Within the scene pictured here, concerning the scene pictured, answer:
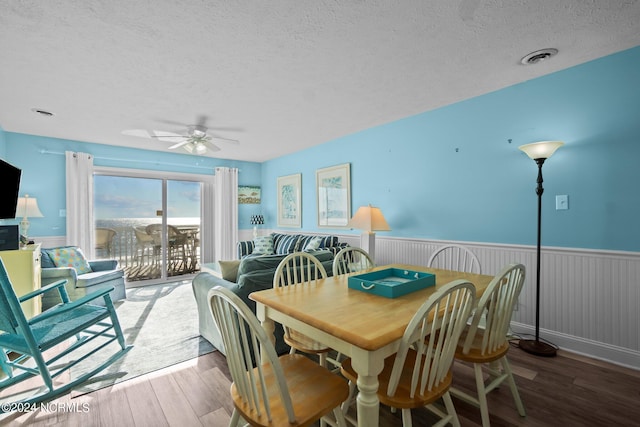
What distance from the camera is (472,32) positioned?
1893mm

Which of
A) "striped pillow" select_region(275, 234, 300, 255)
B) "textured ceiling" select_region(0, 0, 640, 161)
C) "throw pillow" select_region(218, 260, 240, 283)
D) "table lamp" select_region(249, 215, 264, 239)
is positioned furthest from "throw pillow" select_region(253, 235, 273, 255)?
"throw pillow" select_region(218, 260, 240, 283)

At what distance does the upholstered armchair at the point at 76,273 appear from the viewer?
10.9 feet

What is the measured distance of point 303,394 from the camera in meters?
1.17

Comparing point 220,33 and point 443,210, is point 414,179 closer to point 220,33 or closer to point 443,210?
point 443,210

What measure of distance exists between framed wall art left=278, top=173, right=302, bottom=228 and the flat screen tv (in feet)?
11.8

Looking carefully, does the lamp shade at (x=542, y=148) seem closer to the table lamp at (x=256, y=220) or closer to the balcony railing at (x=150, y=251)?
the table lamp at (x=256, y=220)

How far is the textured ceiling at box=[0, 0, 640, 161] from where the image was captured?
5.51 ft

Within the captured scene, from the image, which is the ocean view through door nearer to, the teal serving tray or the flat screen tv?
the flat screen tv

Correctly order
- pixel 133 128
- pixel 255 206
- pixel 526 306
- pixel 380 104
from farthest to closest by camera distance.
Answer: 1. pixel 255 206
2. pixel 133 128
3. pixel 380 104
4. pixel 526 306

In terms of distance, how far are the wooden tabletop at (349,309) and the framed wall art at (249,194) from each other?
460 cm

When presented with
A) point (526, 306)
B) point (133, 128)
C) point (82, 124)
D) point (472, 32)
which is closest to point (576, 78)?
point (472, 32)

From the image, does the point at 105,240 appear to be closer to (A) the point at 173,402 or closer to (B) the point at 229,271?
(B) the point at 229,271

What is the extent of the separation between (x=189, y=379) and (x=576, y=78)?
3870 mm

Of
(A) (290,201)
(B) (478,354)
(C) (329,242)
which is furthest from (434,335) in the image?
(A) (290,201)
